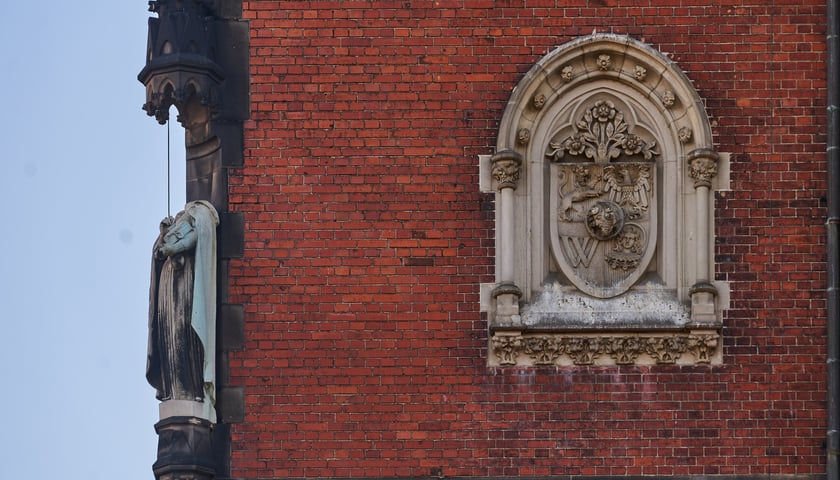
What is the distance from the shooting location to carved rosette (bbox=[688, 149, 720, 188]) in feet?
70.5

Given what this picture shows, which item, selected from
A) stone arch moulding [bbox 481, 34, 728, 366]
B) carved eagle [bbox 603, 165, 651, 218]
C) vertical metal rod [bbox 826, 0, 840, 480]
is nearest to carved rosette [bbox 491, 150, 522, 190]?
stone arch moulding [bbox 481, 34, 728, 366]

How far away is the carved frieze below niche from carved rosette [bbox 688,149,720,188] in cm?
130

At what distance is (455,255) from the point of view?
850 inches

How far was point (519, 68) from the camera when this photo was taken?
71.7 feet

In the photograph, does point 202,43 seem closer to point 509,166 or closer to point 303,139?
point 303,139

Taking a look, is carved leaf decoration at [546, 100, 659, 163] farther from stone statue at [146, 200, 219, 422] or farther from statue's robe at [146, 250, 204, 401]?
statue's robe at [146, 250, 204, 401]

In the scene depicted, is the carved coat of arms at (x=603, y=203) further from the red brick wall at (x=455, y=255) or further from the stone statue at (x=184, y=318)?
the stone statue at (x=184, y=318)

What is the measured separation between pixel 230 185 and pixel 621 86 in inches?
136

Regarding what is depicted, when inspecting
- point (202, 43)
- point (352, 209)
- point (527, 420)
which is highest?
point (202, 43)

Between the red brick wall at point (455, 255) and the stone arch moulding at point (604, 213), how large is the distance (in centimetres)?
17

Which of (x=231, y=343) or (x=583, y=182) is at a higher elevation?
(x=583, y=182)

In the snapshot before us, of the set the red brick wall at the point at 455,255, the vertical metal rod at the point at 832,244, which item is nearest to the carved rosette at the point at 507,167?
the red brick wall at the point at 455,255

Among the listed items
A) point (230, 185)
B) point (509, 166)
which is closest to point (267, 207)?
point (230, 185)

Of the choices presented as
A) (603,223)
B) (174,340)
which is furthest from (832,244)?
(174,340)
